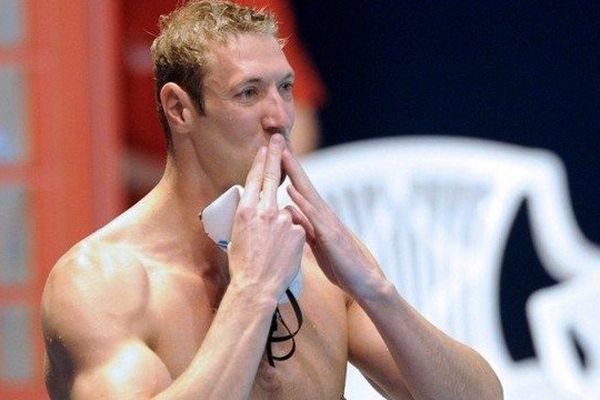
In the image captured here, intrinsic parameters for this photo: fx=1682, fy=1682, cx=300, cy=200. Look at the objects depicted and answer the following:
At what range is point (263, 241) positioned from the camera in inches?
83.7

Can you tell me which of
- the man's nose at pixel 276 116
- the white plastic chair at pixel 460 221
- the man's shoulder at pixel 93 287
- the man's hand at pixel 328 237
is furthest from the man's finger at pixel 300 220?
the white plastic chair at pixel 460 221

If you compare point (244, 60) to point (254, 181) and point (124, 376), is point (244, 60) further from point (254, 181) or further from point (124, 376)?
point (124, 376)

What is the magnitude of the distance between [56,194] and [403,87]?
849 millimetres

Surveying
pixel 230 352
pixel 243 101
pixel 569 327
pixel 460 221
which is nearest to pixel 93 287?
pixel 230 352

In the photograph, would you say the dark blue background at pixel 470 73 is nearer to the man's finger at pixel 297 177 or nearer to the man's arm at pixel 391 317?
the man's arm at pixel 391 317

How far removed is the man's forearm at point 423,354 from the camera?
223 cm

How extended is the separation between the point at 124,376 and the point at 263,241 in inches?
9.6

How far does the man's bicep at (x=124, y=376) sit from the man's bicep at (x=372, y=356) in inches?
14.4

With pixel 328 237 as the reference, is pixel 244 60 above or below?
above

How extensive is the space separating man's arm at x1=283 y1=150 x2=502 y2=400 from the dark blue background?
158cm

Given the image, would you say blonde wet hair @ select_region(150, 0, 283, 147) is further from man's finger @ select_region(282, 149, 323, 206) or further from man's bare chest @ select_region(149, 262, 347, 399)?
man's bare chest @ select_region(149, 262, 347, 399)

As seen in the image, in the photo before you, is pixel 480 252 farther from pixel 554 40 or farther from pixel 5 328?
pixel 5 328

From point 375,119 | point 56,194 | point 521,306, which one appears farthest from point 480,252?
point 56,194

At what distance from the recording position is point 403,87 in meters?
3.93
